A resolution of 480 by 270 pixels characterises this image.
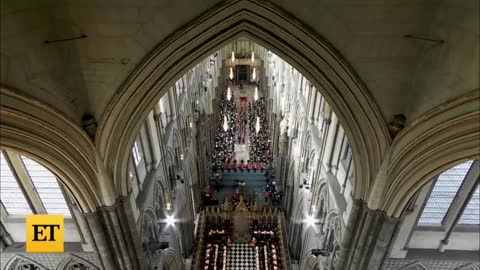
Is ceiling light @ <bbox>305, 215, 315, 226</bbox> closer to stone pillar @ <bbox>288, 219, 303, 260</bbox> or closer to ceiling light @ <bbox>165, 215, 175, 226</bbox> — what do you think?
stone pillar @ <bbox>288, 219, 303, 260</bbox>

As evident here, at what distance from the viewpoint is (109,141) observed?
8.94 m

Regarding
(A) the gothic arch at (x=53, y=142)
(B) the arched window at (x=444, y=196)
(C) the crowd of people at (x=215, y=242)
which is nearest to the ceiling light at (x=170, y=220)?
(C) the crowd of people at (x=215, y=242)

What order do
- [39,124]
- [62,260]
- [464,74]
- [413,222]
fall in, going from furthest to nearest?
[62,260] → [413,222] → [39,124] → [464,74]

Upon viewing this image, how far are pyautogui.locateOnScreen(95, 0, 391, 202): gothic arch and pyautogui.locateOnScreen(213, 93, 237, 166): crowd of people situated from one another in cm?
2206

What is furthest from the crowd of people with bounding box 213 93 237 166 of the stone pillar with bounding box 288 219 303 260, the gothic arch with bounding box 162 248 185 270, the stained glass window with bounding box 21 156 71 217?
the stained glass window with bounding box 21 156 71 217

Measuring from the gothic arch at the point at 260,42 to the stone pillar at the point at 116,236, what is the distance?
771 millimetres

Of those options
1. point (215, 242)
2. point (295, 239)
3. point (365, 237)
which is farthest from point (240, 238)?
point (365, 237)

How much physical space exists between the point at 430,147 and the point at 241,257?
1634 centimetres

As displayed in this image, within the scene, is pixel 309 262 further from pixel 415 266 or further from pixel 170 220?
pixel 170 220

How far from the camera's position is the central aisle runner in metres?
21.5

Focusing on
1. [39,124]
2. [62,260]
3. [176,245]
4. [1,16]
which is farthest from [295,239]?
[1,16]

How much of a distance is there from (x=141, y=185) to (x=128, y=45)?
547cm

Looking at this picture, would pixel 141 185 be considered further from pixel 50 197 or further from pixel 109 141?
pixel 109 141

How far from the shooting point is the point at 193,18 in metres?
8.31
